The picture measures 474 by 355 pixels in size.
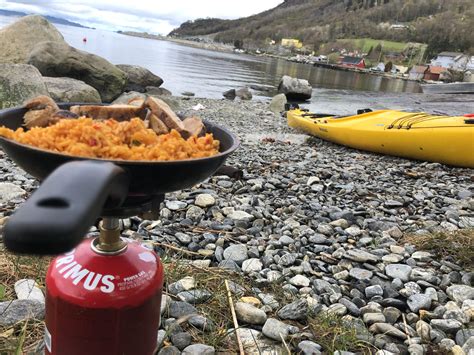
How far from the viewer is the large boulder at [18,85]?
946 centimetres

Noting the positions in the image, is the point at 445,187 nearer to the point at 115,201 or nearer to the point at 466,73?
the point at 115,201

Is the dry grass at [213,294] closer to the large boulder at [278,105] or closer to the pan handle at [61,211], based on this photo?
the pan handle at [61,211]

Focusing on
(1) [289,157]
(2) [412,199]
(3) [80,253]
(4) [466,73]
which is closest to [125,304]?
(3) [80,253]

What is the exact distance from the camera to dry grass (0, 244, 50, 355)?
2295mm

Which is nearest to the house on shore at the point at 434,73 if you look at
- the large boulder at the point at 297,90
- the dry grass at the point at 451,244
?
the large boulder at the point at 297,90

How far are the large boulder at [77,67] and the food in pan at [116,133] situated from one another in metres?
14.7

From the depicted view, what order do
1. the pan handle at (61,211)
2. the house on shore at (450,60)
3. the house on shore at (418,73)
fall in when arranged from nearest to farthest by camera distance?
1. the pan handle at (61,211)
2. the house on shore at (418,73)
3. the house on shore at (450,60)

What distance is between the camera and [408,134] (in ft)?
27.7

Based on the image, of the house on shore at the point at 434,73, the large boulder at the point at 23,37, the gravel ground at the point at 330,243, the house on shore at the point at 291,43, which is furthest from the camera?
the house on shore at the point at 291,43

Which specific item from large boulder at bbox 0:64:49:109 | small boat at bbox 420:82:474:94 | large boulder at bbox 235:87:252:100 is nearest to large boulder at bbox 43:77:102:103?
large boulder at bbox 0:64:49:109

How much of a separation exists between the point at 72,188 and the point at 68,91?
1282cm

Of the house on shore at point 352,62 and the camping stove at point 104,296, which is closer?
the camping stove at point 104,296

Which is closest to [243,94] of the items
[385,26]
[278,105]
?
[278,105]

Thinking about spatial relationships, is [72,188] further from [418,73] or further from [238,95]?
→ [418,73]
